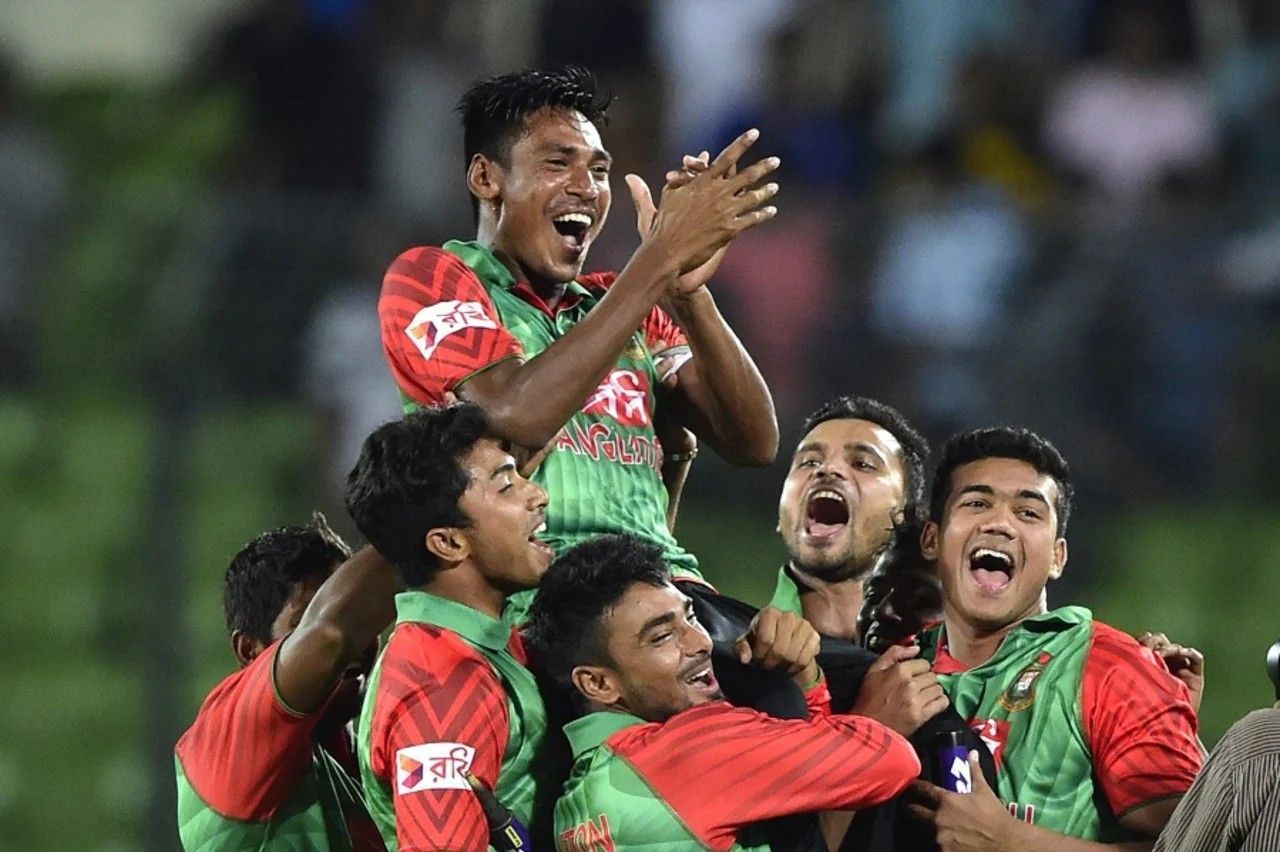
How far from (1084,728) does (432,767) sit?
113 cm

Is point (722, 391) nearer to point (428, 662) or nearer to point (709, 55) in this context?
point (428, 662)

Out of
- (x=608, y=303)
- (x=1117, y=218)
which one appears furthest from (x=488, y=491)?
(x=1117, y=218)

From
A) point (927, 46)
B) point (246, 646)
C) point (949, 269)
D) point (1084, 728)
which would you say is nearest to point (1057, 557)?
point (1084, 728)

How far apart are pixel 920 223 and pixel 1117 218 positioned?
2.25 feet

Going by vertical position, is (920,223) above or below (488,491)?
above

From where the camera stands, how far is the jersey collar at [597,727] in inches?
161

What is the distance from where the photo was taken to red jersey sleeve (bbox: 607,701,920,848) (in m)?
3.98

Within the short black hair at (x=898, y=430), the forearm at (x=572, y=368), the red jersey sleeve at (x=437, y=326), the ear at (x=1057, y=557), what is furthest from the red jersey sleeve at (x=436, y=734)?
the short black hair at (x=898, y=430)

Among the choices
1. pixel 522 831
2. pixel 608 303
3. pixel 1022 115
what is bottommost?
pixel 522 831

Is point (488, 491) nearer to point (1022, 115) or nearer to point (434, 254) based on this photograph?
point (434, 254)

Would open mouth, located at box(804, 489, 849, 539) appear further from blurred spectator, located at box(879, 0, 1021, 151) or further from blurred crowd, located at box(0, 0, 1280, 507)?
blurred spectator, located at box(879, 0, 1021, 151)

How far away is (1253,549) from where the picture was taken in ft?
29.0

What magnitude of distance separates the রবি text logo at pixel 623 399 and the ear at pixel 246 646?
82cm

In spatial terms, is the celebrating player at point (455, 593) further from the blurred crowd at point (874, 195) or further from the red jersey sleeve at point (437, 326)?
the blurred crowd at point (874, 195)
